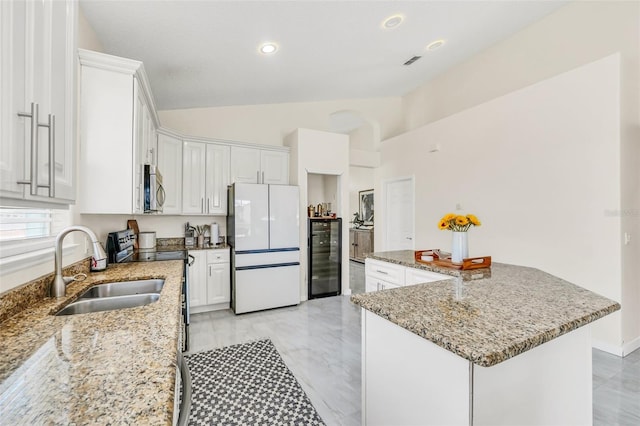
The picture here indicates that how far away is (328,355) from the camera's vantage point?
2660mm

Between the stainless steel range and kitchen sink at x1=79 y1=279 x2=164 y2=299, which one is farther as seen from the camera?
the stainless steel range

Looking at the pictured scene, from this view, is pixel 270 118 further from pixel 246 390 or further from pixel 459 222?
pixel 246 390

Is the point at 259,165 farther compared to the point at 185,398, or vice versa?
the point at 259,165

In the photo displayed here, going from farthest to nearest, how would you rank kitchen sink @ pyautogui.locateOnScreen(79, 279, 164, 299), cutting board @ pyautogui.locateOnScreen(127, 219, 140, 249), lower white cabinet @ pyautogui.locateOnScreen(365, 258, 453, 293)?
cutting board @ pyautogui.locateOnScreen(127, 219, 140, 249), lower white cabinet @ pyautogui.locateOnScreen(365, 258, 453, 293), kitchen sink @ pyautogui.locateOnScreen(79, 279, 164, 299)

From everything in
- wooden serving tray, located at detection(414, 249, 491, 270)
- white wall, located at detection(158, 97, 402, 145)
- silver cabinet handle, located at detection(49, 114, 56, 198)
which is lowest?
wooden serving tray, located at detection(414, 249, 491, 270)

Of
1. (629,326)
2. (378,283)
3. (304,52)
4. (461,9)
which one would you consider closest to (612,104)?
(461,9)

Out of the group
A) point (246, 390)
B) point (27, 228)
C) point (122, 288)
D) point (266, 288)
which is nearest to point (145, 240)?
point (266, 288)

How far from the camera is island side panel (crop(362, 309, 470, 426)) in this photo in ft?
3.32

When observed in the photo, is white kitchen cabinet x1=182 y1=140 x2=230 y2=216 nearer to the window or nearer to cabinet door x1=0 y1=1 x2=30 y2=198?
the window

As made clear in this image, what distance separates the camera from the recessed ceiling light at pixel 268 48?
8.87ft

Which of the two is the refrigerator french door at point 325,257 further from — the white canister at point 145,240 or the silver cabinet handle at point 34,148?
the silver cabinet handle at point 34,148

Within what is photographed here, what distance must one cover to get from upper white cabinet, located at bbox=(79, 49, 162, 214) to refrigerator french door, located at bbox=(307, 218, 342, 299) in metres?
2.75

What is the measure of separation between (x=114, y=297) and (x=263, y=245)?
2.27 m

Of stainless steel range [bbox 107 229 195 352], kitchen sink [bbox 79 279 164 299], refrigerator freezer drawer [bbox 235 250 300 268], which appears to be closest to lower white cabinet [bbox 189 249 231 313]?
refrigerator freezer drawer [bbox 235 250 300 268]
